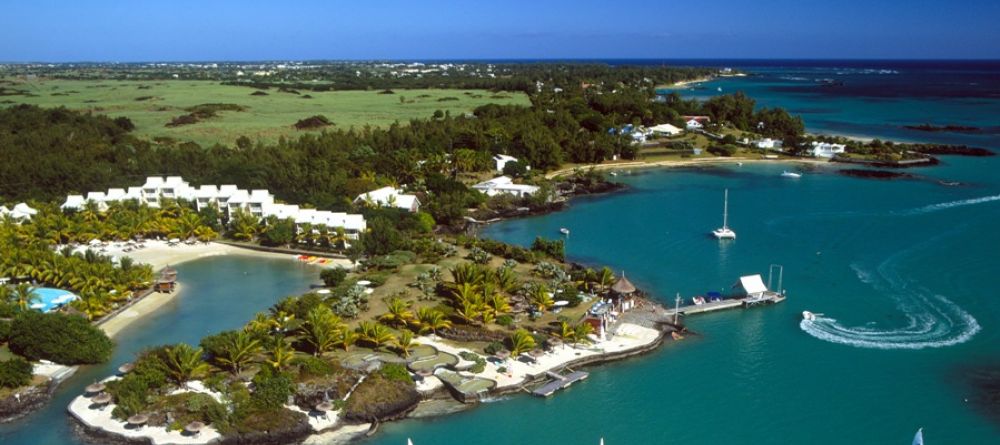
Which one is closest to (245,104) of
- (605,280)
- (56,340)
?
(56,340)

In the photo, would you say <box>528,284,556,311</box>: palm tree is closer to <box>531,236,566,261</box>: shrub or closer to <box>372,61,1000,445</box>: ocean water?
<box>372,61,1000,445</box>: ocean water

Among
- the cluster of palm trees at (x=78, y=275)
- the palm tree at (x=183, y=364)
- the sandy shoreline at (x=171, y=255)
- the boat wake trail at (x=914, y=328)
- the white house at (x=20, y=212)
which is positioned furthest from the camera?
the white house at (x=20, y=212)

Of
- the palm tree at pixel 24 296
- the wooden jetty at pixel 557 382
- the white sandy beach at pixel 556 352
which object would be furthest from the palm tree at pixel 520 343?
the palm tree at pixel 24 296

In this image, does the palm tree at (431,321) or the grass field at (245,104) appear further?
the grass field at (245,104)

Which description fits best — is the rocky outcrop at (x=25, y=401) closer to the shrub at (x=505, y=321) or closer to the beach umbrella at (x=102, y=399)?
the beach umbrella at (x=102, y=399)

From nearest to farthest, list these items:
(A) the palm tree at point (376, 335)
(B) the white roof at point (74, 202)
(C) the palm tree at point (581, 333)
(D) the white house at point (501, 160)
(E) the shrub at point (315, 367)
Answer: (E) the shrub at point (315, 367) → (A) the palm tree at point (376, 335) → (C) the palm tree at point (581, 333) → (B) the white roof at point (74, 202) → (D) the white house at point (501, 160)

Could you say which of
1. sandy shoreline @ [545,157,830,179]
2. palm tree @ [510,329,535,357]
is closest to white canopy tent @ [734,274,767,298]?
palm tree @ [510,329,535,357]

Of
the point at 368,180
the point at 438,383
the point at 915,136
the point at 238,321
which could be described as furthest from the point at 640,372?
the point at 915,136

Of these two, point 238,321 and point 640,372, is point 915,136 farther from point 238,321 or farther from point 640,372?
point 238,321
